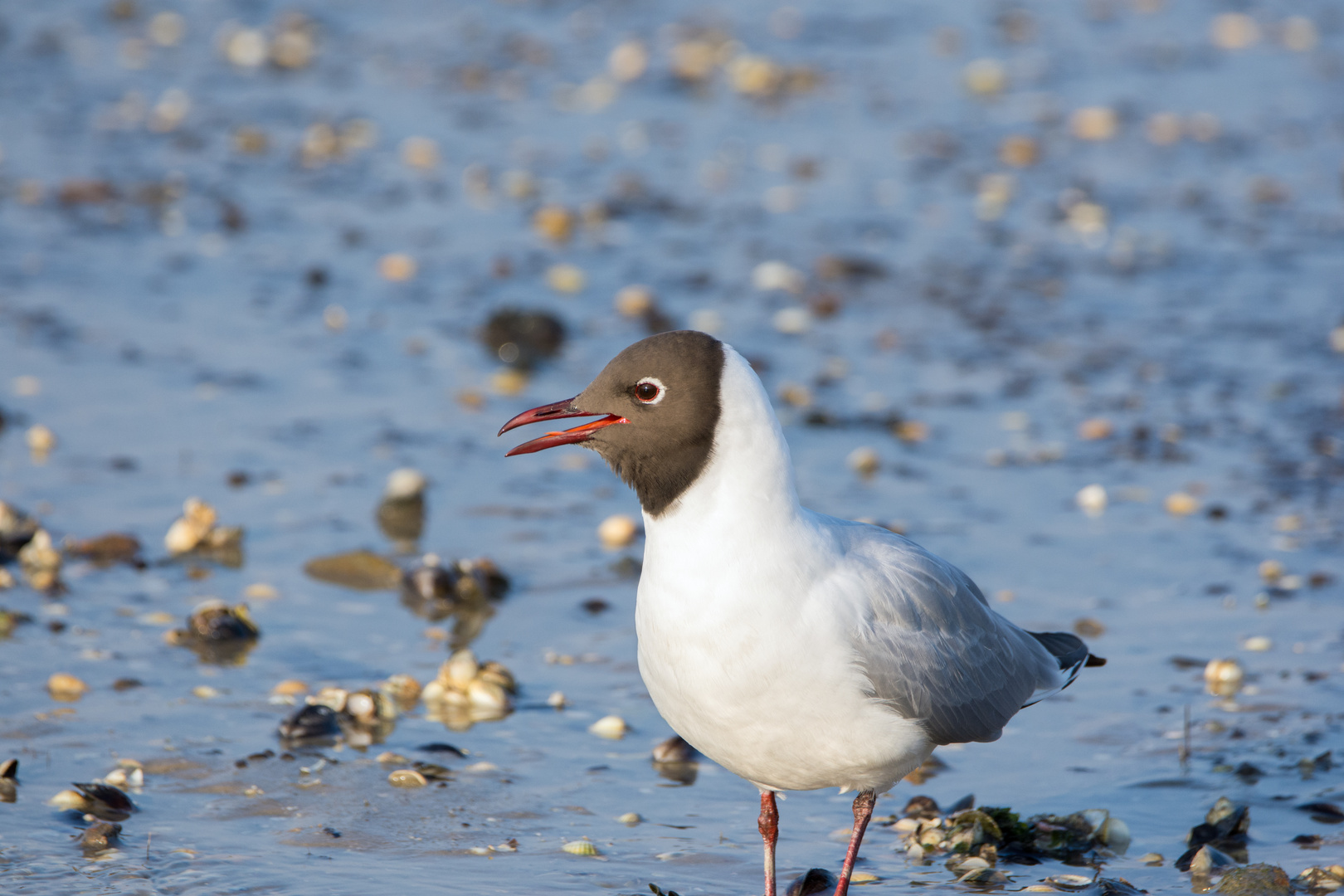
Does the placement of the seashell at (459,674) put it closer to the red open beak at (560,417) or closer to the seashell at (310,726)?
the seashell at (310,726)

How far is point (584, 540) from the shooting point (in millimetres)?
7668

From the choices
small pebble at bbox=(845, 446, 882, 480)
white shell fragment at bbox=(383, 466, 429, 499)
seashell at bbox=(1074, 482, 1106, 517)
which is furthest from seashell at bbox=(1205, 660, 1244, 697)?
white shell fragment at bbox=(383, 466, 429, 499)

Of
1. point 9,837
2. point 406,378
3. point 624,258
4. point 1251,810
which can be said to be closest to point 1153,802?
point 1251,810

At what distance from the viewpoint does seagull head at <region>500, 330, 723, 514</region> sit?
4316mm

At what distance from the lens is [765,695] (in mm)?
4309

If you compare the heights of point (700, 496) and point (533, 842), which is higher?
point (700, 496)

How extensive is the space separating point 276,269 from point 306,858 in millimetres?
6813

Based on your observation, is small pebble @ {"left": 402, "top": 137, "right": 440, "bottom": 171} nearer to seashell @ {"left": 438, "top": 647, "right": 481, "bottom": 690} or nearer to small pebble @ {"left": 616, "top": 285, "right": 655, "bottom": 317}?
small pebble @ {"left": 616, "top": 285, "right": 655, "bottom": 317}

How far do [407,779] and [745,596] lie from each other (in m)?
1.75

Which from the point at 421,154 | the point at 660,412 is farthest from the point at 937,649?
the point at 421,154

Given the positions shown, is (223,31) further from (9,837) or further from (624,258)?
(9,837)

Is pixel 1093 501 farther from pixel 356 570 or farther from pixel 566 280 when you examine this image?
pixel 566 280

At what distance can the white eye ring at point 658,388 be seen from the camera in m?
4.34

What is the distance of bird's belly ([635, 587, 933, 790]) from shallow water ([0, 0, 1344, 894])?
0.65 meters
